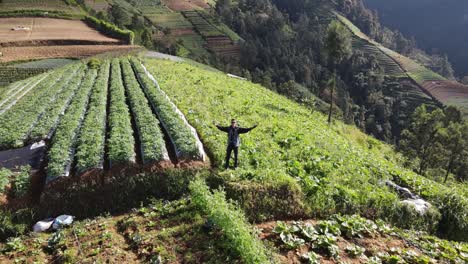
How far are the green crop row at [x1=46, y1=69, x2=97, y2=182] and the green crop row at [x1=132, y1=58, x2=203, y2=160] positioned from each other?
5199 millimetres

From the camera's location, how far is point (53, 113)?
24297 millimetres

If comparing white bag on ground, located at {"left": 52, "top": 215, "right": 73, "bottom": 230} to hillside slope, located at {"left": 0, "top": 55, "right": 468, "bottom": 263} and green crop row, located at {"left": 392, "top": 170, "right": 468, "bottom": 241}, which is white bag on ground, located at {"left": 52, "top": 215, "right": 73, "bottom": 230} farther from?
green crop row, located at {"left": 392, "top": 170, "right": 468, "bottom": 241}

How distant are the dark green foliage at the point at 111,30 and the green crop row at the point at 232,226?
63.6 m

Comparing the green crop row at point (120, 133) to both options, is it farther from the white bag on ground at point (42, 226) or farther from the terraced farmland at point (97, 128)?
the white bag on ground at point (42, 226)

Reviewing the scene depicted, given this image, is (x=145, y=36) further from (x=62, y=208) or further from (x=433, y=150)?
(x=62, y=208)

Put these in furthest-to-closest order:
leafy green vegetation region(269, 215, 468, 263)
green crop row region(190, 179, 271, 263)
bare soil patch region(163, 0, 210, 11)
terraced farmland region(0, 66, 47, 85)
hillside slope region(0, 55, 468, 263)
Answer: bare soil patch region(163, 0, 210, 11) < terraced farmland region(0, 66, 47, 85) < leafy green vegetation region(269, 215, 468, 263) < hillside slope region(0, 55, 468, 263) < green crop row region(190, 179, 271, 263)

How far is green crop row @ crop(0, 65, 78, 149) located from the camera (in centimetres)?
2038

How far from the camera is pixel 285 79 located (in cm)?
12544

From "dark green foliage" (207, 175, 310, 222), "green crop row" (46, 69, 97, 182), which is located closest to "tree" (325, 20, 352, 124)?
"green crop row" (46, 69, 97, 182)

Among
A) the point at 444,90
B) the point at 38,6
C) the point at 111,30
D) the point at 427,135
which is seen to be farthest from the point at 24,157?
the point at 444,90

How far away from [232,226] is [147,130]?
35.6ft

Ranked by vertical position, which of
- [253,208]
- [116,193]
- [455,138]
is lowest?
[455,138]

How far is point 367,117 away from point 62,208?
125959 mm

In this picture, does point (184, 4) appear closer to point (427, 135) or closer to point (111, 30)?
point (111, 30)
